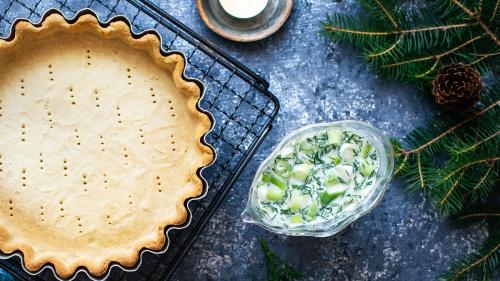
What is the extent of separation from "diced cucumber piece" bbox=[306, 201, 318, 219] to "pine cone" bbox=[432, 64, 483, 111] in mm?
398

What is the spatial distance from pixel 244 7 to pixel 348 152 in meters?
0.46

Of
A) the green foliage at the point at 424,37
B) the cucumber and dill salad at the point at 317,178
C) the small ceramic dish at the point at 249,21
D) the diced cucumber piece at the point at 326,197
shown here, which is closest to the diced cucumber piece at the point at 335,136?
the cucumber and dill salad at the point at 317,178

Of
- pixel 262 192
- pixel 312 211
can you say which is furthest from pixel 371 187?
pixel 262 192

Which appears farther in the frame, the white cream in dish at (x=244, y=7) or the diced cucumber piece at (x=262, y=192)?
the white cream in dish at (x=244, y=7)

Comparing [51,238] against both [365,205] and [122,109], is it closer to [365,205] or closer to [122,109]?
[122,109]

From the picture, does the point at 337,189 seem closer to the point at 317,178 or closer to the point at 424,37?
the point at 317,178

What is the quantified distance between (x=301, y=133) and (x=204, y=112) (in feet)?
0.78

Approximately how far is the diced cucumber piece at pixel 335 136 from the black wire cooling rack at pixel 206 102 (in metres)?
0.17

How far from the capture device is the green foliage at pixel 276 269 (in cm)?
194

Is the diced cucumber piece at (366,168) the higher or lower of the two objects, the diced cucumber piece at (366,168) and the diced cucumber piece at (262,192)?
the higher

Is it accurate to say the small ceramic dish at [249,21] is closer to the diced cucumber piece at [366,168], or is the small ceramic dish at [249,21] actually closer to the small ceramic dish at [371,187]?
the small ceramic dish at [371,187]

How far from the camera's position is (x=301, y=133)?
6.10ft

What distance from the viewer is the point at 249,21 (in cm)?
→ 203

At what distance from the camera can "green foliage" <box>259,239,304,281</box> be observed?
1940mm
